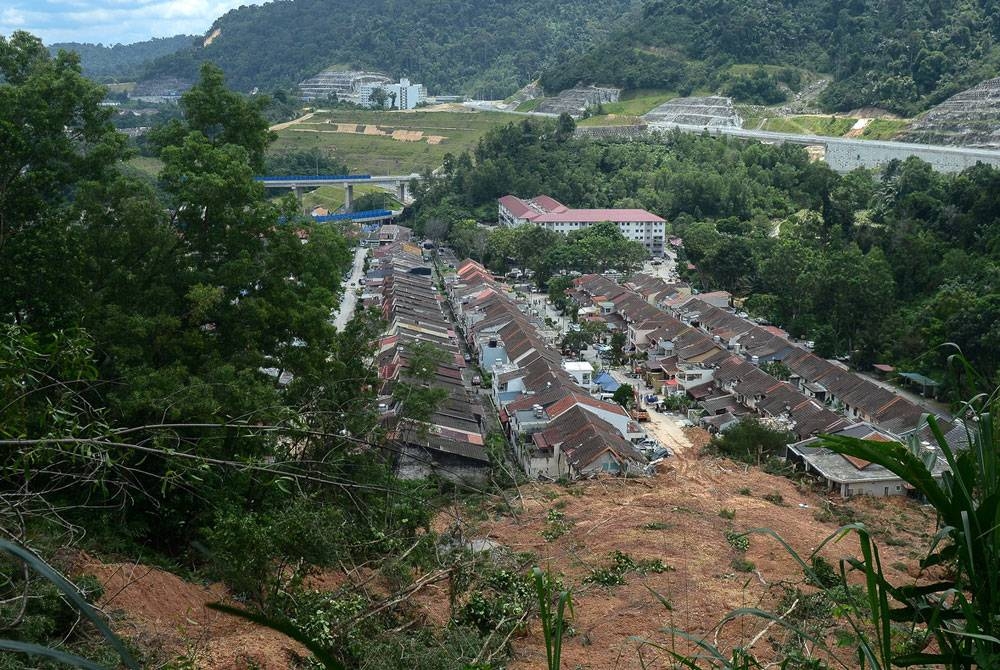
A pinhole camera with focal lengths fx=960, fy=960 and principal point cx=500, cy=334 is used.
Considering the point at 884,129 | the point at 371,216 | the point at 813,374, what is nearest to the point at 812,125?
the point at 884,129

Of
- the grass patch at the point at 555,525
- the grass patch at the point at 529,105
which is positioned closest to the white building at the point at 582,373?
the grass patch at the point at 555,525

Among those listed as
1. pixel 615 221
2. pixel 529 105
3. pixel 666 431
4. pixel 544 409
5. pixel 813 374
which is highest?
pixel 529 105

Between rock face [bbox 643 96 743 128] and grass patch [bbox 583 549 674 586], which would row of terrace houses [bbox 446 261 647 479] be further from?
rock face [bbox 643 96 743 128]

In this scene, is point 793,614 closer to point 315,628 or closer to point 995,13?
point 315,628

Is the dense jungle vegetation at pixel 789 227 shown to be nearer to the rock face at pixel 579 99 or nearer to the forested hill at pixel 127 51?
the rock face at pixel 579 99

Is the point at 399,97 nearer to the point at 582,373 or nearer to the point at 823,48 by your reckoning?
the point at 823,48

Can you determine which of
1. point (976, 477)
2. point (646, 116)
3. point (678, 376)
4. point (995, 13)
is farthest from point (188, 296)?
point (995, 13)

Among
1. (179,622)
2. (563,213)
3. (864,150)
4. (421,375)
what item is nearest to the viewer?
(179,622)

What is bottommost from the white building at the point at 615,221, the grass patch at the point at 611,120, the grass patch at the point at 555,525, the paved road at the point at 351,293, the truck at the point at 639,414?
the paved road at the point at 351,293
